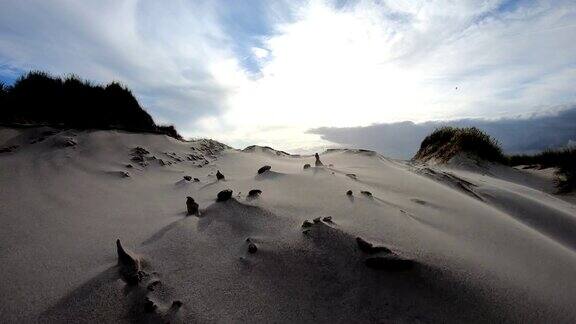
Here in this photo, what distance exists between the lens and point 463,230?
3.61 meters

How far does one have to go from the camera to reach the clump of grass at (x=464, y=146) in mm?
11180

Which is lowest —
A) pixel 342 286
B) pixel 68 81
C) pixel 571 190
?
pixel 571 190

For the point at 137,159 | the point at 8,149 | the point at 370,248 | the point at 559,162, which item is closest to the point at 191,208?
the point at 370,248

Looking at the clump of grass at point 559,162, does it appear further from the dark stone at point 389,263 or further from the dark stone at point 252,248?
the dark stone at point 252,248

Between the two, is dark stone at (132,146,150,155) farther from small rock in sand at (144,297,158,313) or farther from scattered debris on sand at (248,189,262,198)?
small rock in sand at (144,297,158,313)

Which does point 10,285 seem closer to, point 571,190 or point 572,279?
point 572,279

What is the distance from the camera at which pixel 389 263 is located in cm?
259

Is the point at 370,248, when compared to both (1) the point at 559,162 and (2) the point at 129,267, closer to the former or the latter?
(2) the point at 129,267

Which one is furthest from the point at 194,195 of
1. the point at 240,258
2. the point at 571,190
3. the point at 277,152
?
the point at 571,190

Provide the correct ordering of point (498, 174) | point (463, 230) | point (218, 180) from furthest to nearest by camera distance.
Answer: point (498, 174), point (218, 180), point (463, 230)

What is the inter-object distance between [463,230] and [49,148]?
18.8ft

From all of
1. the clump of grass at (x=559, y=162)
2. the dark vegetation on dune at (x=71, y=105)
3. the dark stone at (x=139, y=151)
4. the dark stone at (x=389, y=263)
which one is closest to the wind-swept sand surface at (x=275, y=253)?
the dark stone at (x=389, y=263)

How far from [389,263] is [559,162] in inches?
419

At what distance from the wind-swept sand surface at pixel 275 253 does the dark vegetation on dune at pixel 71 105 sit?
93.1 inches
